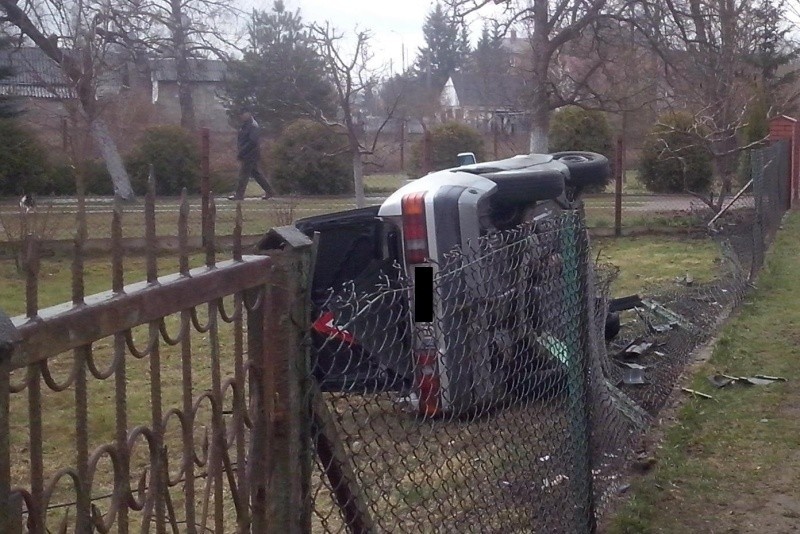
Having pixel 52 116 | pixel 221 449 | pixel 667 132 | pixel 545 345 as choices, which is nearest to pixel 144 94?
pixel 52 116

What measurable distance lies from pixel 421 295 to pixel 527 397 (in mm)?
1244

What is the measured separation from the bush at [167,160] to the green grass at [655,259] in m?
7.91

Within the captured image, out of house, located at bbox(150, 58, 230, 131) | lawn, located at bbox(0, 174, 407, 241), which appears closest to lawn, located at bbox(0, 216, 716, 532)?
lawn, located at bbox(0, 174, 407, 241)

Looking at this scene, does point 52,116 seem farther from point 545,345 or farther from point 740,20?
point 545,345

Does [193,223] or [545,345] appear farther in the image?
[193,223]

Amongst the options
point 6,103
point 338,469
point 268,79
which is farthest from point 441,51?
point 338,469

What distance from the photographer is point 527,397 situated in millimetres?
3678

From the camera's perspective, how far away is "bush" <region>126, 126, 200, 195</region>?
18562 mm

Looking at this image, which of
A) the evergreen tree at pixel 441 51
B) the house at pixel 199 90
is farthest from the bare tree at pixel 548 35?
the evergreen tree at pixel 441 51

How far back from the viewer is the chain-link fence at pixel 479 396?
104 inches

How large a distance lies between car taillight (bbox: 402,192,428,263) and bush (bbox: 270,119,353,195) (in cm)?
1347

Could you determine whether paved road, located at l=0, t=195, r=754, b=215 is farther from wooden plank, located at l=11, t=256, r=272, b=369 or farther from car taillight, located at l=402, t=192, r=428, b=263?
wooden plank, located at l=11, t=256, r=272, b=369

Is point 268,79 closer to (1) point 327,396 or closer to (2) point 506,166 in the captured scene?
(2) point 506,166

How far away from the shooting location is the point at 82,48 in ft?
55.7
